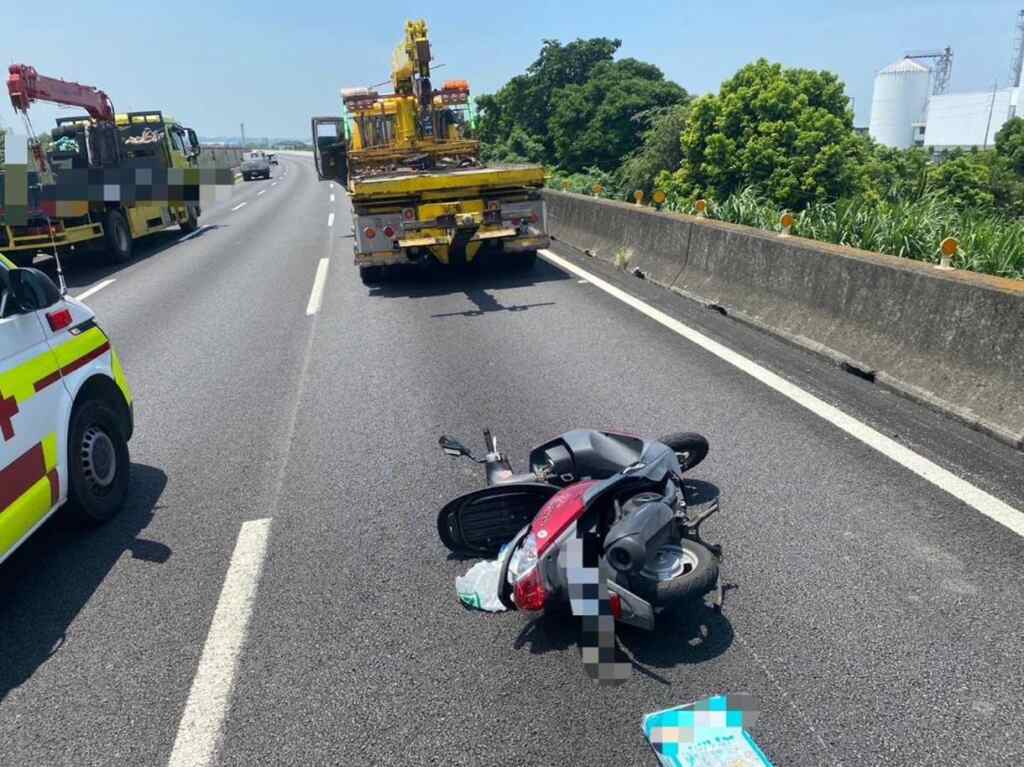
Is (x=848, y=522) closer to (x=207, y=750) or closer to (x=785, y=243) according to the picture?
(x=207, y=750)

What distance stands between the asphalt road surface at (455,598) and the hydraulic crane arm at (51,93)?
11.8 meters

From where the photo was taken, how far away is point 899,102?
126438mm

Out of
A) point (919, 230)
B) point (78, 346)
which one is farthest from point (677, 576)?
point (919, 230)

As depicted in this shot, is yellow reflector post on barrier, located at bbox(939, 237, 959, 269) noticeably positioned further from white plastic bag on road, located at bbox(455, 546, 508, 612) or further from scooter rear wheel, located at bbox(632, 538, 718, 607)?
white plastic bag on road, located at bbox(455, 546, 508, 612)

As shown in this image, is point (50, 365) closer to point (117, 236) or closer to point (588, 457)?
point (588, 457)

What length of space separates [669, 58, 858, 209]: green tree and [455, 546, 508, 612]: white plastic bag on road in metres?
28.4

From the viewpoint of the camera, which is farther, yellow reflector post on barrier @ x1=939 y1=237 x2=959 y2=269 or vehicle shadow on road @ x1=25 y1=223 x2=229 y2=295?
vehicle shadow on road @ x1=25 y1=223 x2=229 y2=295

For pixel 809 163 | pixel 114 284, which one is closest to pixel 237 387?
pixel 114 284

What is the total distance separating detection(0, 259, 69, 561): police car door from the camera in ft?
12.3

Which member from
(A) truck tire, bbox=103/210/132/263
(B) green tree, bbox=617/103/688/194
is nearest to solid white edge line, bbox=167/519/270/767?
(A) truck tire, bbox=103/210/132/263

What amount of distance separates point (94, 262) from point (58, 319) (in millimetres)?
15504

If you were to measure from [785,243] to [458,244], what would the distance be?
4841 millimetres

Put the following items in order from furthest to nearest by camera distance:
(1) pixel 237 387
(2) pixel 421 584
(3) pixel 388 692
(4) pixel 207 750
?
(1) pixel 237 387 → (2) pixel 421 584 → (3) pixel 388 692 → (4) pixel 207 750

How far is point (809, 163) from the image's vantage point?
3114cm
